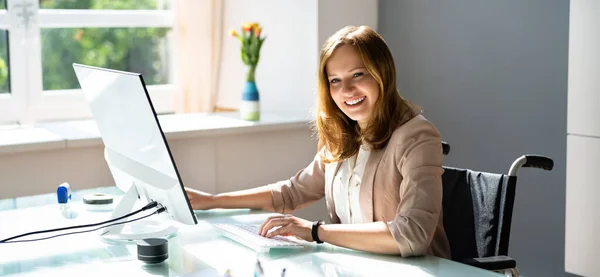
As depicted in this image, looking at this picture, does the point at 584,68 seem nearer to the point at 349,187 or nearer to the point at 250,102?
the point at 349,187

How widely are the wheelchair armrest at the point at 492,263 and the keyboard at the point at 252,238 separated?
393mm

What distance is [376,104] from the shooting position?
2.06 metres

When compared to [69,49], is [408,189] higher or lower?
lower

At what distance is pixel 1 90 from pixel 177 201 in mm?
2387

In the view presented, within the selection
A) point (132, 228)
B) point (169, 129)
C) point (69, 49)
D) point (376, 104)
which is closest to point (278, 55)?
point (169, 129)

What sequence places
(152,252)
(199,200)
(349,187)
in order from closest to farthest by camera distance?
(152,252)
(349,187)
(199,200)

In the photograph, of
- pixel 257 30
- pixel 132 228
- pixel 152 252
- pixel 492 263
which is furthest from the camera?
pixel 257 30

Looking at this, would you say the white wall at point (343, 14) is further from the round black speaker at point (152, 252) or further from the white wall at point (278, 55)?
the round black speaker at point (152, 252)

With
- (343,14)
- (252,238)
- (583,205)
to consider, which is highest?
(343,14)

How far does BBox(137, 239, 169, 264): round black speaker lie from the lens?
1739 mm

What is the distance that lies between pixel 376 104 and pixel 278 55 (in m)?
2.00

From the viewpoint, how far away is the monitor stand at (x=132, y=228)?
196 centimetres

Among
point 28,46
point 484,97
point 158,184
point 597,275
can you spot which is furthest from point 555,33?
point 28,46

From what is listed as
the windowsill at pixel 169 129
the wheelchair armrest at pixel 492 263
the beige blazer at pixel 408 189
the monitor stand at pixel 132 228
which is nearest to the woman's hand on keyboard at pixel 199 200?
the monitor stand at pixel 132 228
